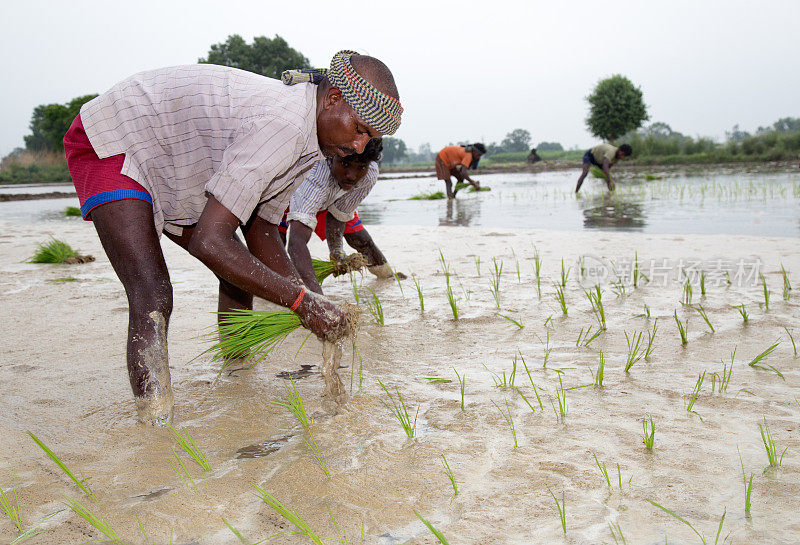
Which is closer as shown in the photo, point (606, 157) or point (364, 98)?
point (364, 98)

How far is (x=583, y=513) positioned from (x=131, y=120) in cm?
172

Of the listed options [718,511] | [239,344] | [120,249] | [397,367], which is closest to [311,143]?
[120,249]

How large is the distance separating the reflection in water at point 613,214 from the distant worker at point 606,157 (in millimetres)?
1469

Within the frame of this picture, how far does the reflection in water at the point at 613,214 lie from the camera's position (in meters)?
7.04

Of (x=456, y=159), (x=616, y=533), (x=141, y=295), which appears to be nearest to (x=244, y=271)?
(x=141, y=295)

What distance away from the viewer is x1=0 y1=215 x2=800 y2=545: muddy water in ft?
4.47

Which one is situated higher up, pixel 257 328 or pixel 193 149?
pixel 193 149

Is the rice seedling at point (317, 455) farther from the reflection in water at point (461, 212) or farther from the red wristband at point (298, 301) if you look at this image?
the reflection in water at point (461, 212)

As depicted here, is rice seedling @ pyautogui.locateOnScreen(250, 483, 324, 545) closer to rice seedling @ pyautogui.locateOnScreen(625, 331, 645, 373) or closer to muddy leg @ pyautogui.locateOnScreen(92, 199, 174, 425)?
muddy leg @ pyautogui.locateOnScreen(92, 199, 174, 425)

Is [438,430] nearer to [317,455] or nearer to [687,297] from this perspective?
[317,455]

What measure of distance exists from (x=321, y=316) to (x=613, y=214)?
7.35 m

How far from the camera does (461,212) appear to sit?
386 inches

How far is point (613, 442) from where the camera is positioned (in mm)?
1697

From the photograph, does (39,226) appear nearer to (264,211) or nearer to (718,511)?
(264,211)
